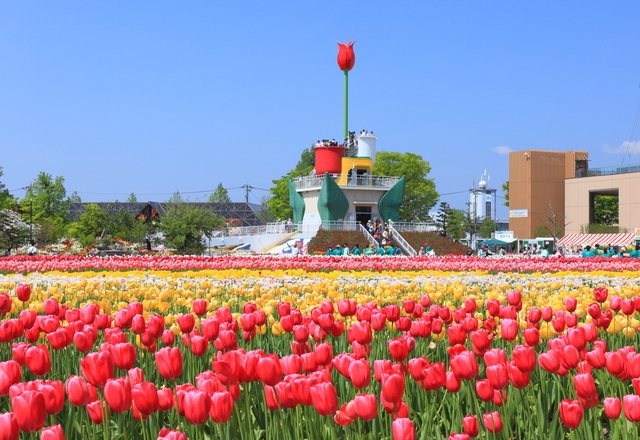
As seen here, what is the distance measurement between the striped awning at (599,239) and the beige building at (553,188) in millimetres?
6852

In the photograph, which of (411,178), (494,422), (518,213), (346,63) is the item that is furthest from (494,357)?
(518,213)

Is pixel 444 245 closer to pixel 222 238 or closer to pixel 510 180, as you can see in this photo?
pixel 222 238

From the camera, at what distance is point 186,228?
34500 millimetres

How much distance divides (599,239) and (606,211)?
14.5m

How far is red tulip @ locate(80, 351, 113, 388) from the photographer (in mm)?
2674

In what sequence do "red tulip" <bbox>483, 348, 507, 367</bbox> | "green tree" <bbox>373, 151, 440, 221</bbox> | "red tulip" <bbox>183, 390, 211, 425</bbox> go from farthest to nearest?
1. "green tree" <bbox>373, 151, 440, 221</bbox>
2. "red tulip" <bbox>483, 348, 507, 367</bbox>
3. "red tulip" <bbox>183, 390, 211, 425</bbox>

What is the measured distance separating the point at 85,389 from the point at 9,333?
1681 millimetres

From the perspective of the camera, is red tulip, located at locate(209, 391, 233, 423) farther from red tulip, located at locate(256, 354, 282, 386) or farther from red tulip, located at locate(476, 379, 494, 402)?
red tulip, located at locate(476, 379, 494, 402)

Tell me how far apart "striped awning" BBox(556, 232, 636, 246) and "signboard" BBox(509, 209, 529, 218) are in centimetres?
913

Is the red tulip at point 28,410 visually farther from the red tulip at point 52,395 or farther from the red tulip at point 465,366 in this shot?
the red tulip at point 465,366

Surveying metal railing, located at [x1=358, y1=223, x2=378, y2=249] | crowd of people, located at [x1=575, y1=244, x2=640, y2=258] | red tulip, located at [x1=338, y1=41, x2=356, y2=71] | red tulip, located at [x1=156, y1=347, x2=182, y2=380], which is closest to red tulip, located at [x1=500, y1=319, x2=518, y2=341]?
red tulip, located at [x1=156, y1=347, x2=182, y2=380]

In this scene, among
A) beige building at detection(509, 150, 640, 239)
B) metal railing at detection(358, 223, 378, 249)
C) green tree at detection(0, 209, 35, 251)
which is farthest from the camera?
beige building at detection(509, 150, 640, 239)

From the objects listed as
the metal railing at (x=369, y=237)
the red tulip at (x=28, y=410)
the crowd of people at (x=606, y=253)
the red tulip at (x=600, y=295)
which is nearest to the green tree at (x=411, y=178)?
the metal railing at (x=369, y=237)

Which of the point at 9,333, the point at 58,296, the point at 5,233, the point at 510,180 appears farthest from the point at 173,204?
the point at 510,180
